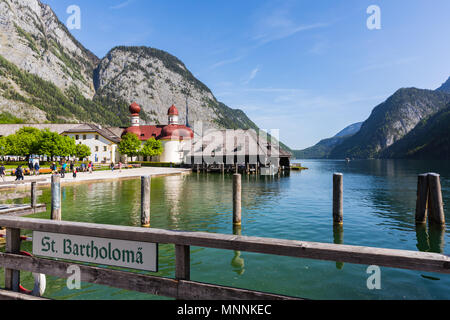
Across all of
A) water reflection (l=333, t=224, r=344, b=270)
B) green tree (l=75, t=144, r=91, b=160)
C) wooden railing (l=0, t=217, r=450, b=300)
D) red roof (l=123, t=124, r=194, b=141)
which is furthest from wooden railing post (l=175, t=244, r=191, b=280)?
red roof (l=123, t=124, r=194, b=141)

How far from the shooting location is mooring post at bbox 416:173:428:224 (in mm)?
14298

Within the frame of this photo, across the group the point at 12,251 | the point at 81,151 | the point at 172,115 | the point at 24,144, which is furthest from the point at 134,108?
the point at 12,251

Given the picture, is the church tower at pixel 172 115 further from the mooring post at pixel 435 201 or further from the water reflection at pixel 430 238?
the mooring post at pixel 435 201

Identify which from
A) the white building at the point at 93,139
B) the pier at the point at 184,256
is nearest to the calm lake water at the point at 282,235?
the pier at the point at 184,256

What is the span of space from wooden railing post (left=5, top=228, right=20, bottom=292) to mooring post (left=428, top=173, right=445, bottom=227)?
53.8 feet

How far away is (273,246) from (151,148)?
270ft

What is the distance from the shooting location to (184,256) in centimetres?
337

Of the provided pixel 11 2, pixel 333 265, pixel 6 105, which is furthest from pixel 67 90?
pixel 333 265

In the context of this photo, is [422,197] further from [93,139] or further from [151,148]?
[93,139]

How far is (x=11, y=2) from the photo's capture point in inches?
7613

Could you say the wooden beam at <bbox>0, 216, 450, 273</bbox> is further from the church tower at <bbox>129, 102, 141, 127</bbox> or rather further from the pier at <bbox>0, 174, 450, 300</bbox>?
the church tower at <bbox>129, 102, 141, 127</bbox>

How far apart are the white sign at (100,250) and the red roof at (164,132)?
8576 centimetres
